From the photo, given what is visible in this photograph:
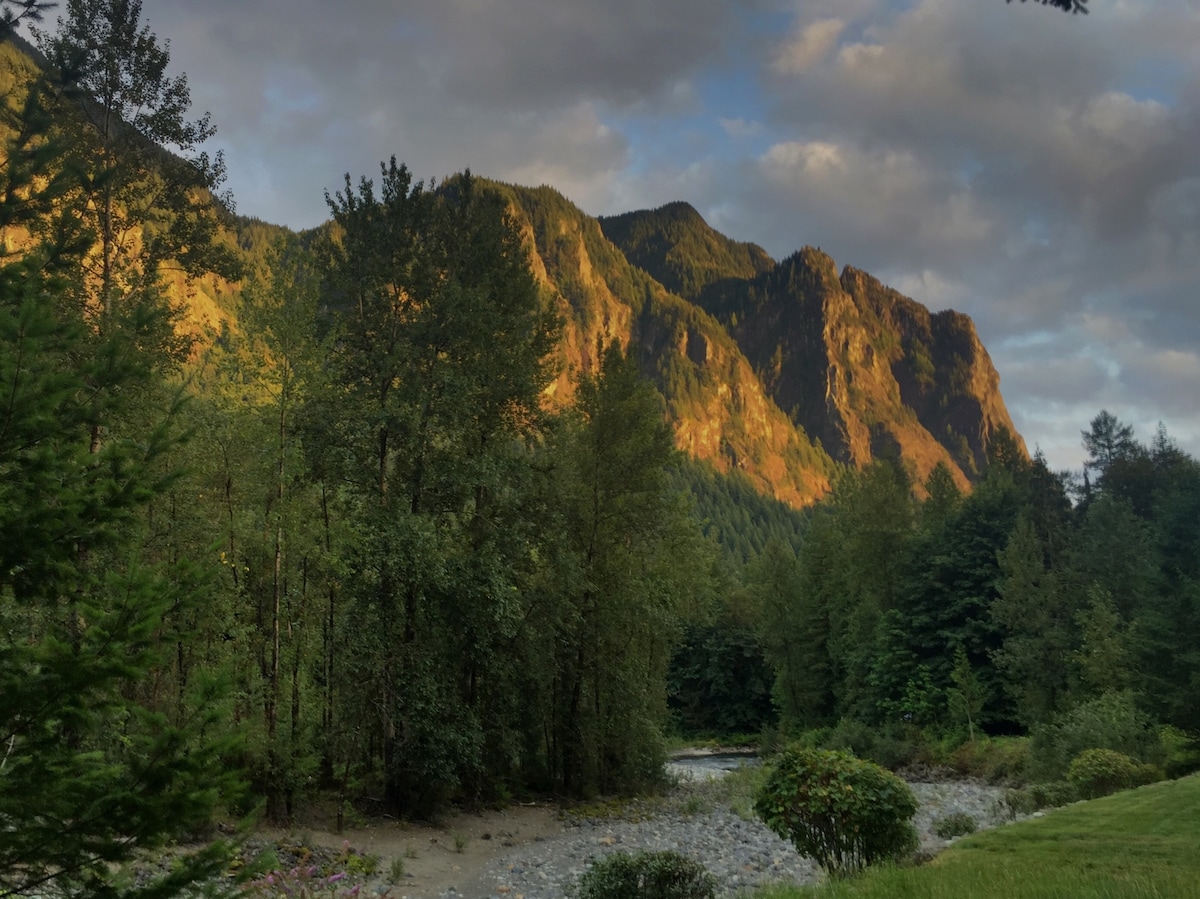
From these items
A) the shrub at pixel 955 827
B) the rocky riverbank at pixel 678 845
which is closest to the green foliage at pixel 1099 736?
the rocky riverbank at pixel 678 845

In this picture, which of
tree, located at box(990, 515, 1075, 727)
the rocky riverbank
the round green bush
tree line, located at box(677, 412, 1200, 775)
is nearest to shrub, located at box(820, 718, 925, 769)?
tree line, located at box(677, 412, 1200, 775)

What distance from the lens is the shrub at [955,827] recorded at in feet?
63.6

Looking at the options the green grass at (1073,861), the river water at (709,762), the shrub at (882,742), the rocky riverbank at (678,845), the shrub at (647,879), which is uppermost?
the green grass at (1073,861)

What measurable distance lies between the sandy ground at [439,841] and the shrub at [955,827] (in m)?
10.1

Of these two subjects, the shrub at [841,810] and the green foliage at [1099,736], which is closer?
the shrub at [841,810]

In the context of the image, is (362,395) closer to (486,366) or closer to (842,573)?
(486,366)

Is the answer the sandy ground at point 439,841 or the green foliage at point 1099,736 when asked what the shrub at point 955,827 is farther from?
the sandy ground at point 439,841

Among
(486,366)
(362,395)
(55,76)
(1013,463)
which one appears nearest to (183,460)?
(362,395)

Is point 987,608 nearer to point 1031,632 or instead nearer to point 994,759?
point 1031,632

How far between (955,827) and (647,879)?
41.8ft

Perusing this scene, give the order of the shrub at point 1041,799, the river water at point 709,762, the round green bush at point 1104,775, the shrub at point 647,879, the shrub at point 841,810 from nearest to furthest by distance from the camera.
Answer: the shrub at point 647,879, the shrub at point 841,810, the round green bush at point 1104,775, the shrub at point 1041,799, the river water at point 709,762

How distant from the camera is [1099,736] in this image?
24.4 m

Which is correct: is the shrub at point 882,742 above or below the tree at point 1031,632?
below

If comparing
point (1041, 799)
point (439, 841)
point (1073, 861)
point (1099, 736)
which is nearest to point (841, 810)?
point (1073, 861)
